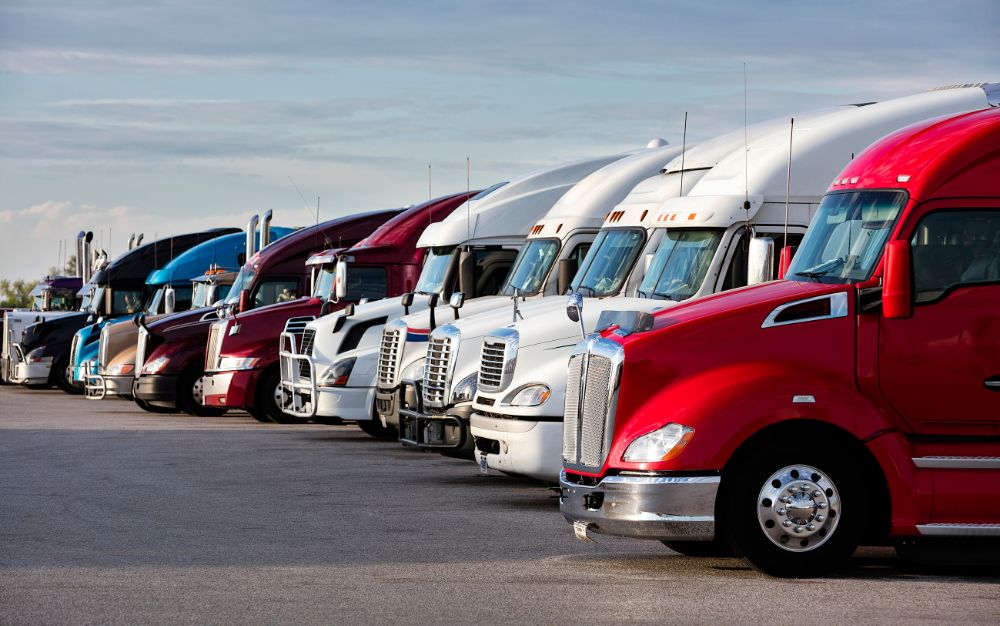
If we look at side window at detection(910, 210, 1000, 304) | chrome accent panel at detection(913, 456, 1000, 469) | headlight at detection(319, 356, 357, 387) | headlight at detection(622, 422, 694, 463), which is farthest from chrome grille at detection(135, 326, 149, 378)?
chrome accent panel at detection(913, 456, 1000, 469)

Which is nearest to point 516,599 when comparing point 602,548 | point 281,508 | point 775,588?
point 775,588

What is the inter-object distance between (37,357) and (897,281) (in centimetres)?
2906

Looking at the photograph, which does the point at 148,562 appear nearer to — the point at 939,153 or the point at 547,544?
the point at 547,544

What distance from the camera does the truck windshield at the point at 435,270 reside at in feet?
66.1

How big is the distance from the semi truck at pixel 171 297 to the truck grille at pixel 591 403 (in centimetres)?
1744

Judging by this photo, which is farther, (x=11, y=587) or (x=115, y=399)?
(x=115, y=399)

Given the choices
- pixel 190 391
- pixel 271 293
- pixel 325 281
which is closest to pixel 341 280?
pixel 325 281

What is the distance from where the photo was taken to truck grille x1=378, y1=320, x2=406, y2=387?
17016mm

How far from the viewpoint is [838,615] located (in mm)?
7984

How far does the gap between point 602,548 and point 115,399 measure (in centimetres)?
2372

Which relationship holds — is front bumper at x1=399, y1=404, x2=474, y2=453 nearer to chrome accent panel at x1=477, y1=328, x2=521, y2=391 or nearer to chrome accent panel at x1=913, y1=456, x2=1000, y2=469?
chrome accent panel at x1=477, y1=328, x2=521, y2=391

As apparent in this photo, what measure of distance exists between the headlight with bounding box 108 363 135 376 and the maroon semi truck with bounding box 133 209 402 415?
1702 millimetres

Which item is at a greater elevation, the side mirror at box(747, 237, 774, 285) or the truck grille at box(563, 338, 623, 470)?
the side mirror at box(747, 237, 774, 285)

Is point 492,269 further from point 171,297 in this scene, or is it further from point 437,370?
point 171,297
